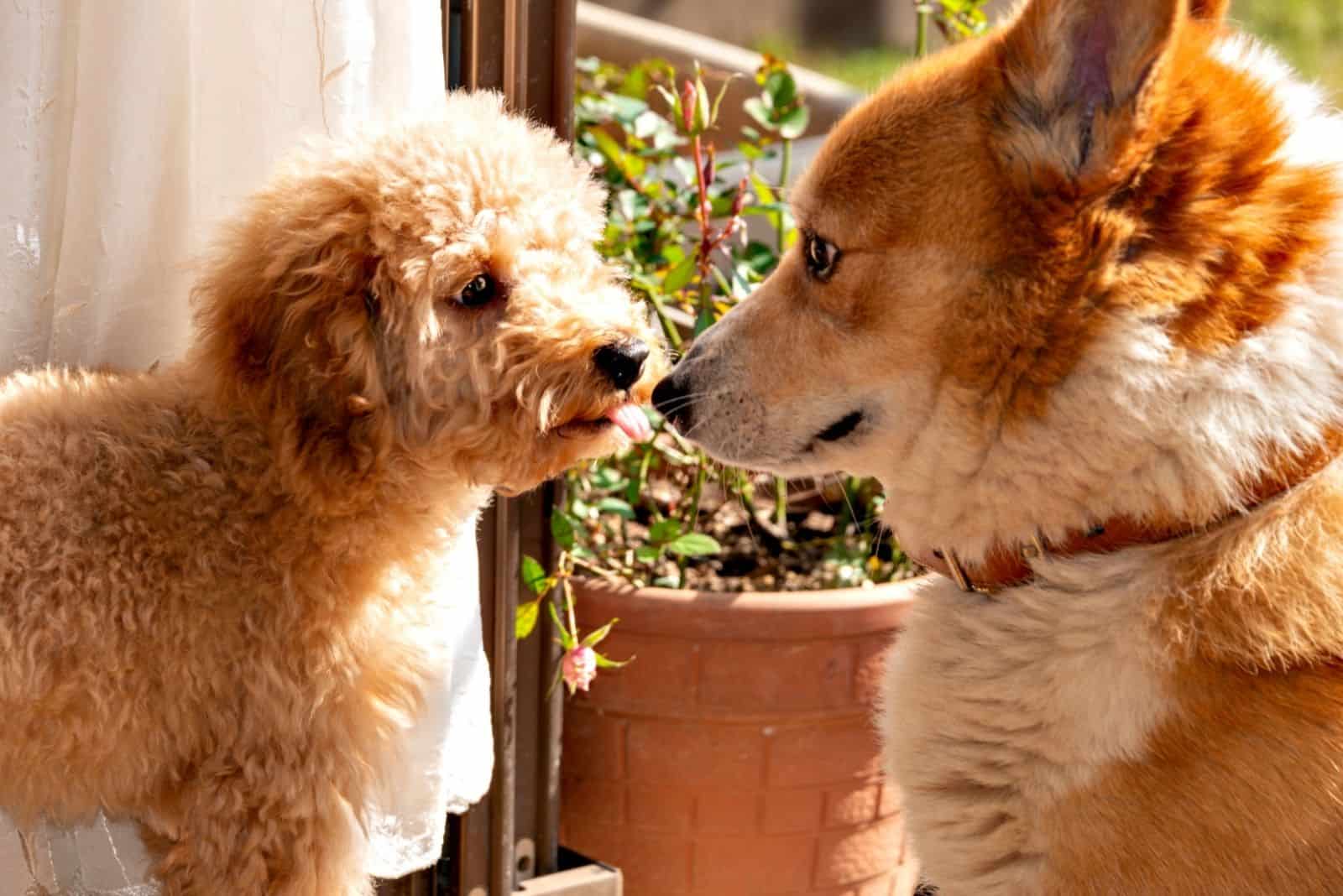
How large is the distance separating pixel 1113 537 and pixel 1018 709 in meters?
0.22

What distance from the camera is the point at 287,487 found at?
5.93 feet

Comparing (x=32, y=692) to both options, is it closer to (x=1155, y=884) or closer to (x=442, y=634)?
(x=442, y=634)

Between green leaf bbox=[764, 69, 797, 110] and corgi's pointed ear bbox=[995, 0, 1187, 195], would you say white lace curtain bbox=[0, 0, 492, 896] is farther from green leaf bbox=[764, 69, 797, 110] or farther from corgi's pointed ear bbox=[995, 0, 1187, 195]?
green leaf bbox=[764, 69, 797, 110]

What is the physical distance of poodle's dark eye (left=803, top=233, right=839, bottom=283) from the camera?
1733 millimetres

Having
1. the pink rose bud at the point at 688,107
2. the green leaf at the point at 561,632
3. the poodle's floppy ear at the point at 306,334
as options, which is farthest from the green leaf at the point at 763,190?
the poodle's floppy ear at the point at 306,334

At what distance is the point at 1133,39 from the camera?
146 cm

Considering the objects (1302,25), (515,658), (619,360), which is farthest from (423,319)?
(1302,25)

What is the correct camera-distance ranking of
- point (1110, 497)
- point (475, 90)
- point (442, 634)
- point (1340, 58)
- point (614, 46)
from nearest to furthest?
1. point (1110, 497)
2. point (442, 634)
3. point (475, 90)
4. point (614, 46)
5. point (1340, 58)

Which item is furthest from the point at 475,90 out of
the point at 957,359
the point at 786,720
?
the point at 786,720

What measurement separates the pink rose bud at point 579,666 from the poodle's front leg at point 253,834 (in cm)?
58

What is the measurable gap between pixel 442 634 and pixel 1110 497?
92 cm

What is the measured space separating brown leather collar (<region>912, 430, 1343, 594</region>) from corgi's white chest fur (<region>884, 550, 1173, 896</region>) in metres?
0.02

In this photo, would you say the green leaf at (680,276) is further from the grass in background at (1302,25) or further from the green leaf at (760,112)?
the grass in background at (1302,25)

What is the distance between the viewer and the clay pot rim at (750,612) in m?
2.49
